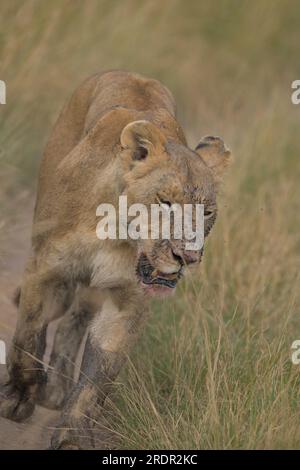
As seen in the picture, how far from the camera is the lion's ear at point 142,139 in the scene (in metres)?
5.51

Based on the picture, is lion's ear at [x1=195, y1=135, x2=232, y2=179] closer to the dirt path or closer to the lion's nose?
the lion's nose

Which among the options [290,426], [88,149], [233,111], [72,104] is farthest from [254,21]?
[290,426]

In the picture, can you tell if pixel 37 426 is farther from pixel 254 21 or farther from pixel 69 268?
pixel 254 21

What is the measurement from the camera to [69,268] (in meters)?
5.96

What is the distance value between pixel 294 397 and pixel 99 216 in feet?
4.66

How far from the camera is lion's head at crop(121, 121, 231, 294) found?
5.31m

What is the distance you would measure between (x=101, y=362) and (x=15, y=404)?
67 cm

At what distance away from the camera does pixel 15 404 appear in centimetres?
628

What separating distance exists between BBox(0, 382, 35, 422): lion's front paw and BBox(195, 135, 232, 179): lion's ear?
1674mm

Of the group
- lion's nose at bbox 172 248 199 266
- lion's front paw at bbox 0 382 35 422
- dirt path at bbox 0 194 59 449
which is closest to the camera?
lion's nose at bbox 172 248 199 266

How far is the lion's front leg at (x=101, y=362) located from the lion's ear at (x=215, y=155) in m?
0.84

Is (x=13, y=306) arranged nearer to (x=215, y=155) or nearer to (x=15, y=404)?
(x=15, y=404)

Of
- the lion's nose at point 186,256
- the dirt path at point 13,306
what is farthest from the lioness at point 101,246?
the dirt path at point 13,306

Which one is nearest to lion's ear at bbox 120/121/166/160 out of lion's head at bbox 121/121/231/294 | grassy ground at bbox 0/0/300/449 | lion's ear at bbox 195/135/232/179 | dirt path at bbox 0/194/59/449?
lion's head at bbox 121/121/231/294
